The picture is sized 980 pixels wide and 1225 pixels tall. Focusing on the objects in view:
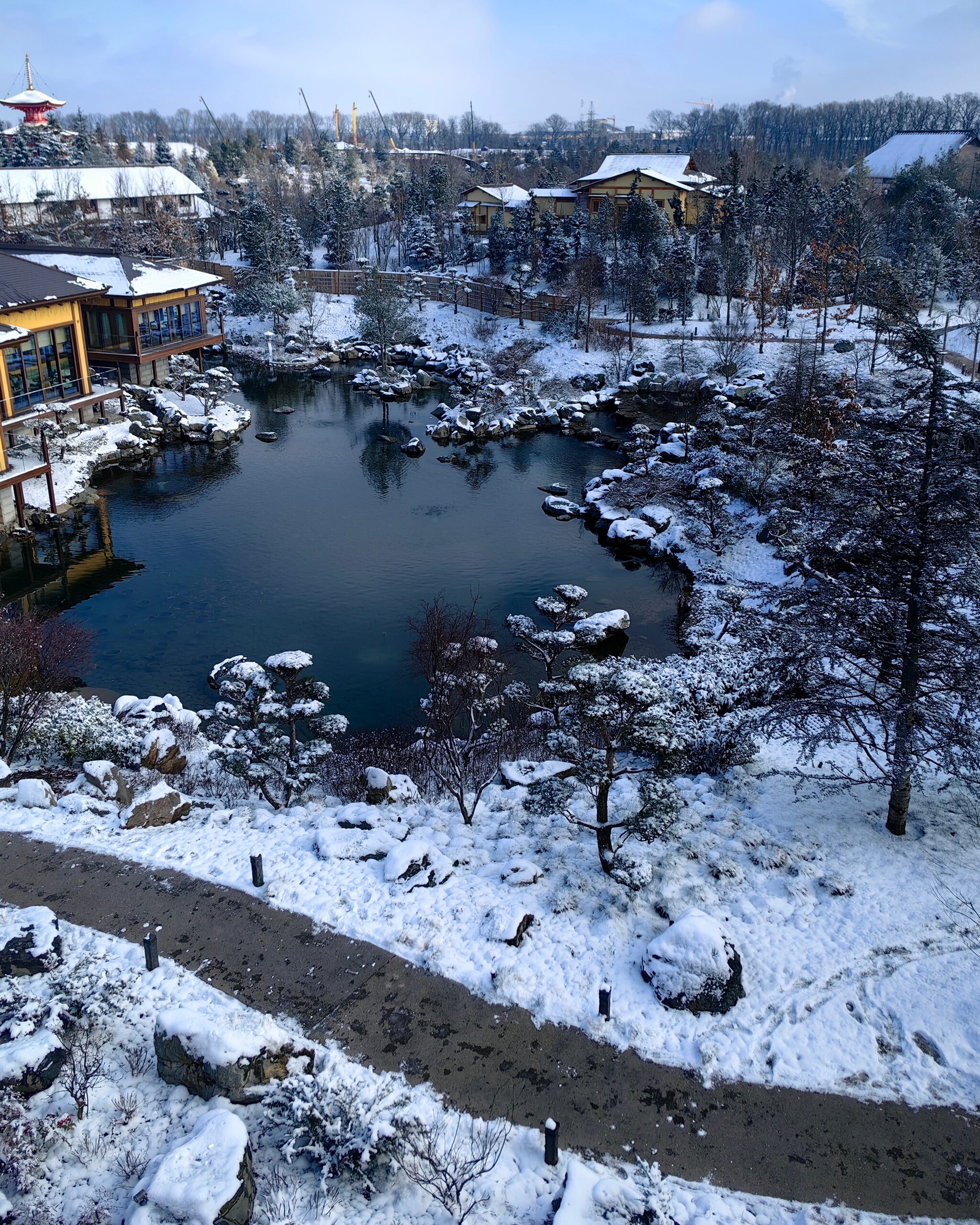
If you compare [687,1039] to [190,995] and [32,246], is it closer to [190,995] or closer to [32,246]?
[190,995]

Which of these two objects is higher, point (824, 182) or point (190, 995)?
point (824, 182)

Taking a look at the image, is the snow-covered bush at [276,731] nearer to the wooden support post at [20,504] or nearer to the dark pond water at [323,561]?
the dark pond water at [323,561]

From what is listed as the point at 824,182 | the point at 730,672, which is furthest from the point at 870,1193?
the point at 824,182

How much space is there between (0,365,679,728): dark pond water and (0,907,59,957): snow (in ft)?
28.2

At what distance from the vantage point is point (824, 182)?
71.4m

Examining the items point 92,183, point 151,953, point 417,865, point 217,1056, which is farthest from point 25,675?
point 92,183

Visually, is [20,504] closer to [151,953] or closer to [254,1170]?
[151,953]

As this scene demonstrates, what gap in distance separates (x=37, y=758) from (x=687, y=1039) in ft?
39.2

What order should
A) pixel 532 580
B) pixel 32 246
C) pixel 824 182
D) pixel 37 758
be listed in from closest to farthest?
pixel 37 758 < pixel 532 580 < pixel 32 246 < pixel 824 182

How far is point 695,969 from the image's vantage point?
909 cm

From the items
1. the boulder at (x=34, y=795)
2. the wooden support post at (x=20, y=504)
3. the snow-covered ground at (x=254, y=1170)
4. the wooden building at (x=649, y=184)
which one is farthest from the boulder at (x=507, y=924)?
the wooden building at (x=649, y=184)

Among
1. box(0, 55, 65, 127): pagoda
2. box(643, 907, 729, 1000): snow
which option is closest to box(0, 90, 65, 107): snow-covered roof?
box(0, 55, 65, 127): pagoda

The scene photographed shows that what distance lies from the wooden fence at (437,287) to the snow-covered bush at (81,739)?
123 ft

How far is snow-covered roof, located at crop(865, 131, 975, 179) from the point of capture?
6412 centimetres
